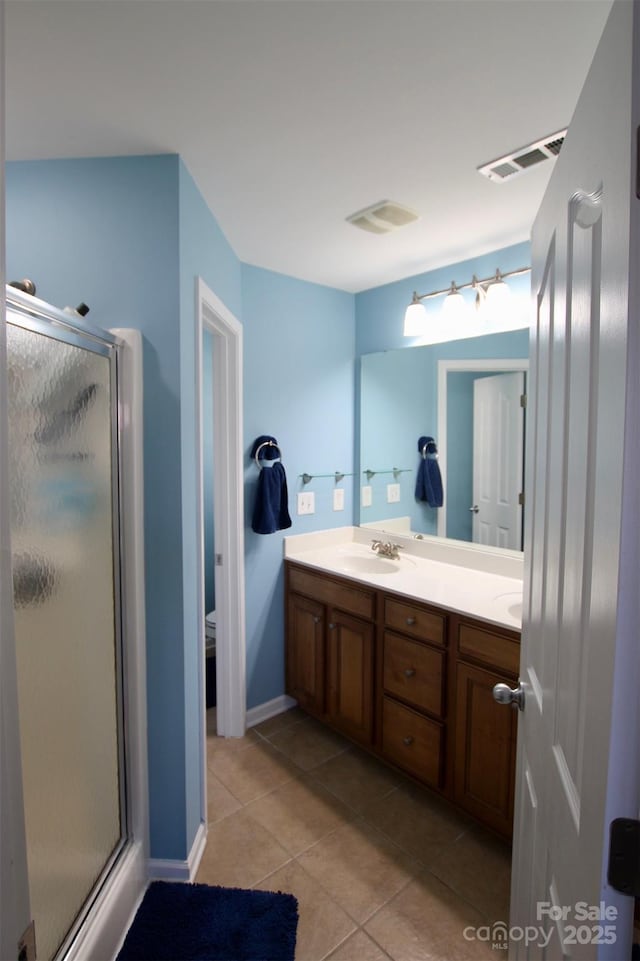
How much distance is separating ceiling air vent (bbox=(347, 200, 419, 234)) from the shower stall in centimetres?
110

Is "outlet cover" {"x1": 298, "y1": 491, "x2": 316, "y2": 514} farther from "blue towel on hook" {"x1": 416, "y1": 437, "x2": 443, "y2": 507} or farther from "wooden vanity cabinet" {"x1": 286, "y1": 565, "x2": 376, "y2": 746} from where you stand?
"blue towel on hook" {"x1": 416, "y1": 437, "x2": 443, "y2": 507}

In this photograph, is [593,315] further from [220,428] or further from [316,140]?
[220,428]

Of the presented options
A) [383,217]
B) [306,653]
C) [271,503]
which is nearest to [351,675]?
[306,653]

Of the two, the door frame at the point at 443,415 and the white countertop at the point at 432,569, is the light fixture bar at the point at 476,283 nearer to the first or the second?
the door frame at the point at 443,415

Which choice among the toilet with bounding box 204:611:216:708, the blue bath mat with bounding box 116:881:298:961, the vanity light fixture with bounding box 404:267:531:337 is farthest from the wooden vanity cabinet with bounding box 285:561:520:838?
the vanity light fixture with bounding box 404:267:531:337

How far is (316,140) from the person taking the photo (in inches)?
56.2

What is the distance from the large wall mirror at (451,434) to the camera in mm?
2170

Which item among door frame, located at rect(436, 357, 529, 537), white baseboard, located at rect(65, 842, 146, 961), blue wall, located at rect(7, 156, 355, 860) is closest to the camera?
white baseboard, located at rect(65, 842, 146, 961)

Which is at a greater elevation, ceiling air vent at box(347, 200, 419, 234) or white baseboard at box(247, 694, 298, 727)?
ceiling air vent at box(347, 200, 419, 234)

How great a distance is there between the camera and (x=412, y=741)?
2.00m

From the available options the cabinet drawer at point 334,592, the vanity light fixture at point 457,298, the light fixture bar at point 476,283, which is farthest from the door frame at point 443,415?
the cabinet drawer at point 334,592

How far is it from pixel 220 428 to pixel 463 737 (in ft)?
5.50

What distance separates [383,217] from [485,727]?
1.99 meters

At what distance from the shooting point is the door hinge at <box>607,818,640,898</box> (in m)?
0.54
